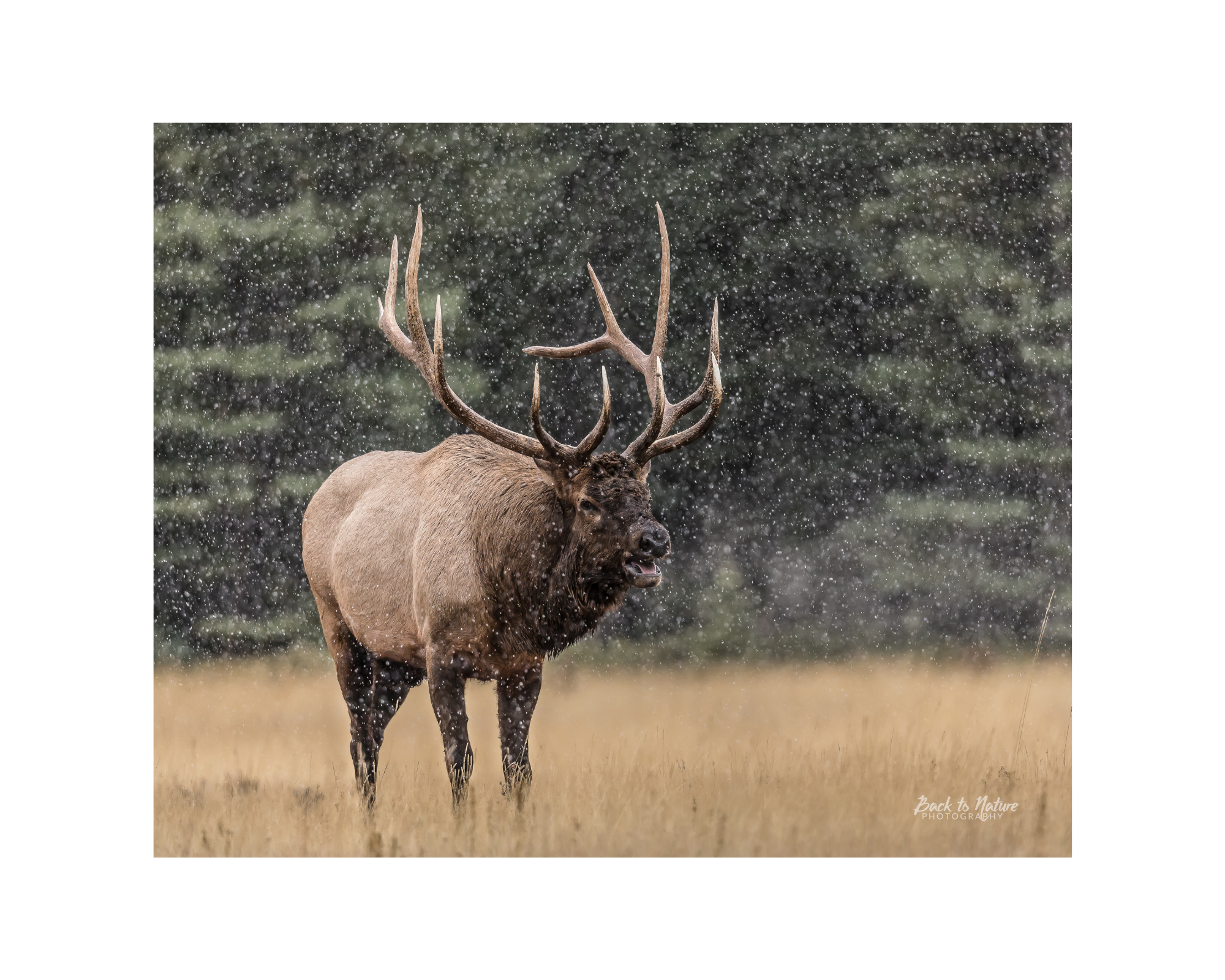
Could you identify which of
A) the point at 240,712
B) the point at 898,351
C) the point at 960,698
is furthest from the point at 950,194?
the point at 240,712

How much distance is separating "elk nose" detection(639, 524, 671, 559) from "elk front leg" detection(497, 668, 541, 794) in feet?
3.02

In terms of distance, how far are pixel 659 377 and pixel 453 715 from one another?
1707mm

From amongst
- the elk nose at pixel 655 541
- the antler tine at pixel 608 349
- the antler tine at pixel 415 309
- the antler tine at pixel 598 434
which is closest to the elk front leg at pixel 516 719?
the elk nose at pixel 655 541

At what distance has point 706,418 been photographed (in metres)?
6.10

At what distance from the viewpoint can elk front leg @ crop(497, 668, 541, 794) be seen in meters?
6.52

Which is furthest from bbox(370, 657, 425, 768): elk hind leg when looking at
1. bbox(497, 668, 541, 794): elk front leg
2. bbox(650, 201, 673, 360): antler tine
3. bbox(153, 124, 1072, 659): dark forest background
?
bbox(650, 201, 673, 360): antler tine

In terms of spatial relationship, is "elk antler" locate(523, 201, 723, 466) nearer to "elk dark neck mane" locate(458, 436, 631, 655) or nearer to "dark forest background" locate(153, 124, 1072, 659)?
"elk dark neck mane" locate(458, 436, 631, 655)

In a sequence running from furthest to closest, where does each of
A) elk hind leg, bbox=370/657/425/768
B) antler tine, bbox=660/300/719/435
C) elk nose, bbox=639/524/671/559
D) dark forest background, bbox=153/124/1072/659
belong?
1. dark forest background, bbox=153/124/1072/659
2. elk hind leg, bbox=370/657/425/768
3. antler tine, bbox=660/300/719/435
4. elk nose, bbox=639/524/671/559

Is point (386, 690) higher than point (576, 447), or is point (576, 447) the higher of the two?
point (576, 447)

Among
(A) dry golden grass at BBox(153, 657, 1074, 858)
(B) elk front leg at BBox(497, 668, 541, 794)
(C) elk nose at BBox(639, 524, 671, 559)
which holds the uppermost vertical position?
(C) elk nose at BBox(639, 524, 671, 559)

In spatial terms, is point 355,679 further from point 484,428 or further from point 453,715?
point 484,428

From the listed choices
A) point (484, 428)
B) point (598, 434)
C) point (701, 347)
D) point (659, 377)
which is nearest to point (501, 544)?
point (484, 428)

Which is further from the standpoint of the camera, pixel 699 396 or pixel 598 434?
pixel 699 396

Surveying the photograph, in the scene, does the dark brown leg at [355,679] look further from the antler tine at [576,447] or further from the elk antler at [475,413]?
the antler tine at [576,447]
